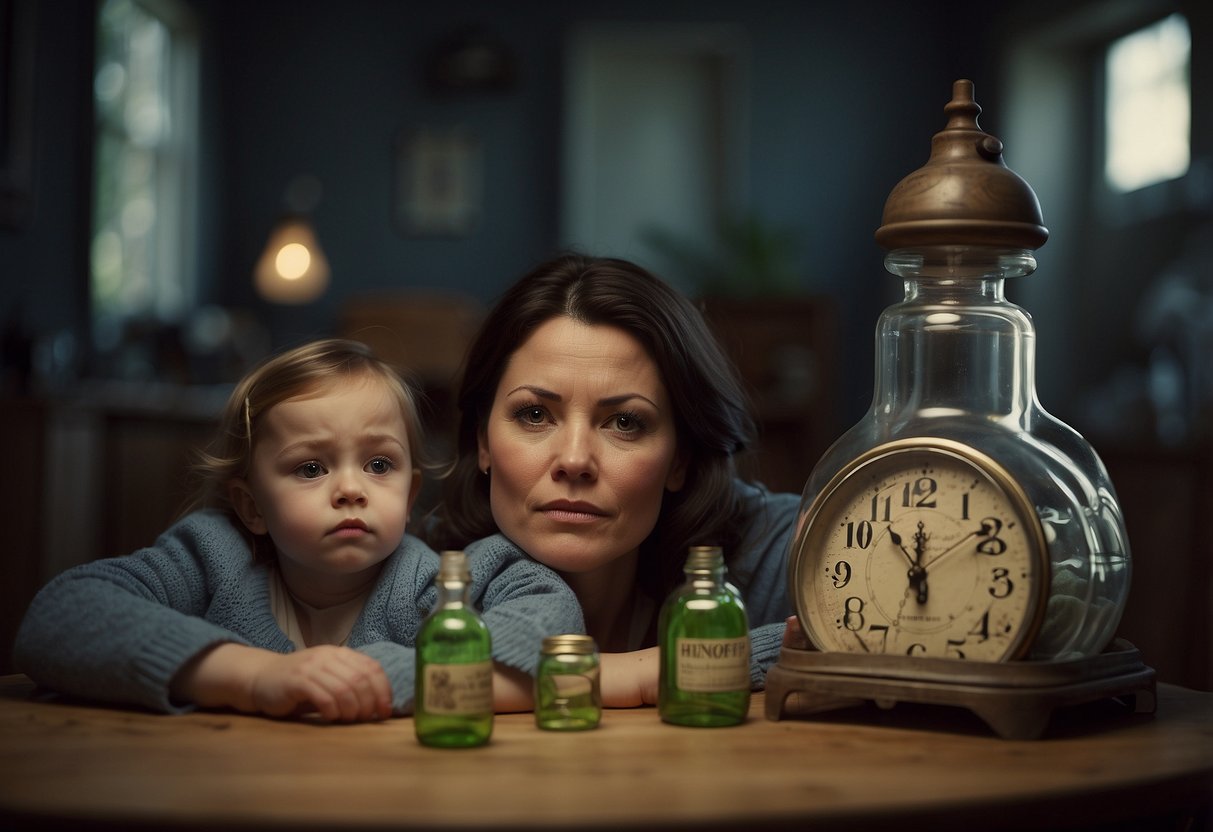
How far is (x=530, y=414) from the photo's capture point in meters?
1.40

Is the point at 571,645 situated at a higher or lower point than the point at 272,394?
lower

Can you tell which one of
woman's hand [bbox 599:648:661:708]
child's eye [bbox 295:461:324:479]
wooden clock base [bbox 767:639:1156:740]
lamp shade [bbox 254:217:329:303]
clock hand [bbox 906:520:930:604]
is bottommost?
woman's hand [bbox 599:648:661:708]

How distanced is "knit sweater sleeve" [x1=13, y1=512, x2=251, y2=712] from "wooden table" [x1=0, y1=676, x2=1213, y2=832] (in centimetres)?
3

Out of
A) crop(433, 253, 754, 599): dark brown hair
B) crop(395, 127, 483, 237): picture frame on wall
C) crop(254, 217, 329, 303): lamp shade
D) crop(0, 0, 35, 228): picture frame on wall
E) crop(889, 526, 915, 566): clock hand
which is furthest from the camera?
crop(395, 127, 483, 237): picture frame on wall

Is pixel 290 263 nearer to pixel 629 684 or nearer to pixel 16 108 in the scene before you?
pixel 16 108

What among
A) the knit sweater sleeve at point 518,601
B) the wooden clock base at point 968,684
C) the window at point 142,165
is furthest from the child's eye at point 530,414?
the window at point 142,165

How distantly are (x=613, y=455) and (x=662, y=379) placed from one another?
0.42 ft

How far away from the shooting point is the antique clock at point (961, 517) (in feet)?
3.48

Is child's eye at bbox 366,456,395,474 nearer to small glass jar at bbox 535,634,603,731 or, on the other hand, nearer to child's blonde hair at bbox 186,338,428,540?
child's blonde hair at bbox 186,338,428,540

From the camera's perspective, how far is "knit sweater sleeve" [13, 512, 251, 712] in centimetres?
113

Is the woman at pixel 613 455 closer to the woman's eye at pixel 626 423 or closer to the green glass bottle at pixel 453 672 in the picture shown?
the woman's eye at pixel 626 423

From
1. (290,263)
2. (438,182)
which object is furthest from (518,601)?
(438,182)

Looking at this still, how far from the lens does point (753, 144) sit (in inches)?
306

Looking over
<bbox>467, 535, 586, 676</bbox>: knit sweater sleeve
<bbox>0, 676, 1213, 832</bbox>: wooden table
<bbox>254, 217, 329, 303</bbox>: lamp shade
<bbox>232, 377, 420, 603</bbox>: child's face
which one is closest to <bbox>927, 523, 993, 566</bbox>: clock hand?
Answer: <bbox>0, 676, 1213, 832</bbox>: wooden table
